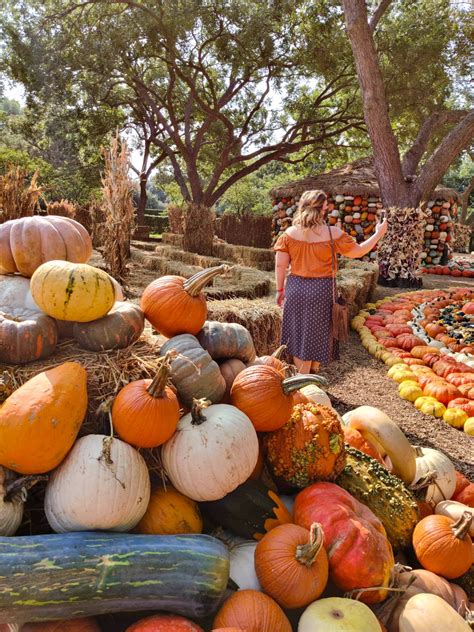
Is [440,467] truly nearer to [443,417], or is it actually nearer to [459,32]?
[443,417]

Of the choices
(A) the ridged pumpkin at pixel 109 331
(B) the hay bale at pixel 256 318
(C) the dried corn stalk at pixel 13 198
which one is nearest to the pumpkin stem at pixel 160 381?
(A) the ridged pumpkin at pixel 109 331

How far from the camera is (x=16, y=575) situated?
124 cm

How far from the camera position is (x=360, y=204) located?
1452 cm

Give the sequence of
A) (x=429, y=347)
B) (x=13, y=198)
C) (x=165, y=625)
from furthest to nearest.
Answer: (x=13, y=198) → (x=429, y=347) → (x=165, y=625)

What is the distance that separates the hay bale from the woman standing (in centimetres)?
54

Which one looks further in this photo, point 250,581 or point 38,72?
point 38,72

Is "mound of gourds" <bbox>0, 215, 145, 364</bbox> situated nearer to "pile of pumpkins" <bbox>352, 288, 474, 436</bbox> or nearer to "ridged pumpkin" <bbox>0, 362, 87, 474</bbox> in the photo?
"ridged pumpkin" <bbox>0, 362, 87, 474</bbox>

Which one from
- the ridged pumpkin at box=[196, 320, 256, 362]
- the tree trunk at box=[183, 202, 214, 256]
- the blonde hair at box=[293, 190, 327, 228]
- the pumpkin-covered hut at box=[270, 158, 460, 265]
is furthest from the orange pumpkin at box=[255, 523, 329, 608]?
the pumpkin-covered hut at box=[270, 158, 460, 265]

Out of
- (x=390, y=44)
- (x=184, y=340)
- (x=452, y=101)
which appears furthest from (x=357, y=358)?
(x=452, y=101)

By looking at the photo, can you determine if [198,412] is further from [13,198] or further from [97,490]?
[13,198]

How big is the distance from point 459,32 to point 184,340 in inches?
700

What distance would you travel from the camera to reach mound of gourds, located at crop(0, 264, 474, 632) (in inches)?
52.3

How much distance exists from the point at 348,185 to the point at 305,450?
539 inches

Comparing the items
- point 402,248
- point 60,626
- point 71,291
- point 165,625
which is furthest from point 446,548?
point 402,248
